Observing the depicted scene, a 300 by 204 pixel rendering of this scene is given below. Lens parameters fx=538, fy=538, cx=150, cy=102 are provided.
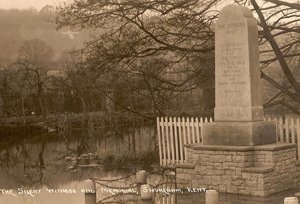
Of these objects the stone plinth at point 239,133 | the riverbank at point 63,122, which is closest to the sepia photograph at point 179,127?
the stone plinth at point 239,133

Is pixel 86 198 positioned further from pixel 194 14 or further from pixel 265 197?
pixel 194 14

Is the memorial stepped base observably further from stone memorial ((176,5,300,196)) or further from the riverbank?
the riverbank

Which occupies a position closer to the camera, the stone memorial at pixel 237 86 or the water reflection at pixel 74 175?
the water reflection at pixel 74 175

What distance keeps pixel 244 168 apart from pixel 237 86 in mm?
1878

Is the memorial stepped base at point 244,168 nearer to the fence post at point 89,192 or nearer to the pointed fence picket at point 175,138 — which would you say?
the fence post at point 89,192

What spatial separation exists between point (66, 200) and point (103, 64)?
795 centimetres

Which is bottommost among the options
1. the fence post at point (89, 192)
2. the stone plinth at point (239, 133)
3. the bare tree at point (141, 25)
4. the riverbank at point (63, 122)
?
the fence post at point (89, 192)

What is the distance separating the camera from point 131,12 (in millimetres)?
18109

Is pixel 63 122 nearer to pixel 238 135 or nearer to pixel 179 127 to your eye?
pixel 179 127

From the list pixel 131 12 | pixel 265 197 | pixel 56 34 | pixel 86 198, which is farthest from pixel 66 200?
pixel 56 34

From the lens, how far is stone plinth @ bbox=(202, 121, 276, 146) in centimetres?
1159

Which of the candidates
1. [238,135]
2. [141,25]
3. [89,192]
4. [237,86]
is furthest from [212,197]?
[141,25]

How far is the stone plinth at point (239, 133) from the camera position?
1159 centimetres

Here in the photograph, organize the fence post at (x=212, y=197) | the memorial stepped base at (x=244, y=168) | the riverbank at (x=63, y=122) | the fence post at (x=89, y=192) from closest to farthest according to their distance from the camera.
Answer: the fence post at (x=212, y=197) < the fence post at (x=89, y=192) < the memorial stepped base at (x=244, y=168) < the riverbank at (x=63, y=122)
